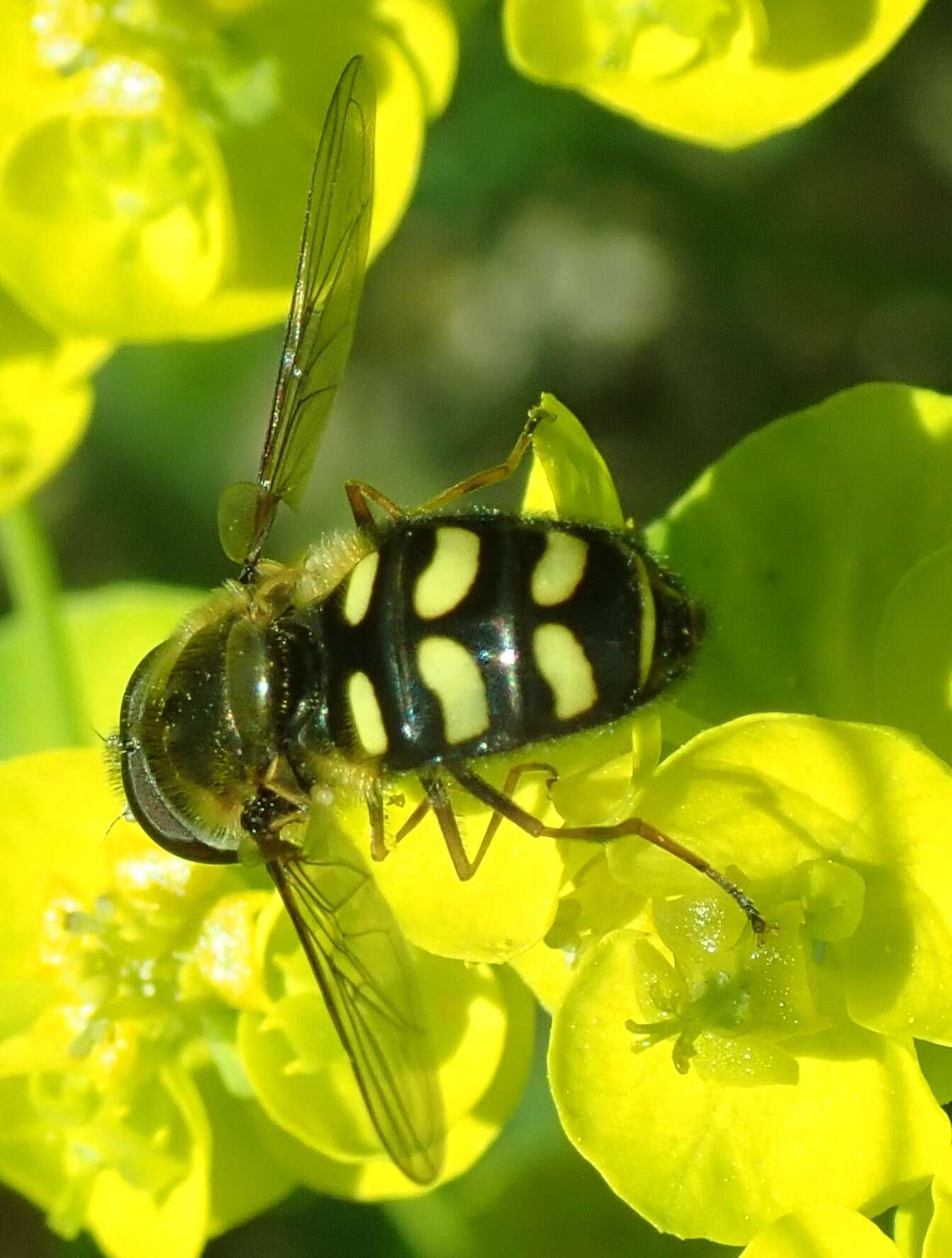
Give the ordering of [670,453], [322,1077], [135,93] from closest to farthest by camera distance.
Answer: [322,1077]
[135,93]
[670,453]

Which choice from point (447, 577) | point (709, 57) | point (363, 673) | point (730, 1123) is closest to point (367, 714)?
point (363, 673)

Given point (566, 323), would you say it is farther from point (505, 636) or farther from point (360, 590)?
point (505, 636)

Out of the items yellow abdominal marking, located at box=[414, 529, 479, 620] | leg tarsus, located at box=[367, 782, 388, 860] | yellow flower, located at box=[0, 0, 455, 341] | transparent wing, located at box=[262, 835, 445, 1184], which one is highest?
yellow flower, located at box=[0, 0, 455, 341]

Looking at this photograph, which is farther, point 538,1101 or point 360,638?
point 538,1101

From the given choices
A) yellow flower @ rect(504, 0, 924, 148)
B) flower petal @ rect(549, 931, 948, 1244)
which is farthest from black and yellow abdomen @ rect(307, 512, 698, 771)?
yellow flower @ rect(504, 0, 924, 148)

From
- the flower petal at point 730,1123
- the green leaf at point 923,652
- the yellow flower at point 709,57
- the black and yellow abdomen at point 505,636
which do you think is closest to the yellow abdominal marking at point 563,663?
the black and yellow abdomen at point 505,636

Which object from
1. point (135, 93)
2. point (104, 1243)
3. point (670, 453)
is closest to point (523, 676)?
point (104, 1243)

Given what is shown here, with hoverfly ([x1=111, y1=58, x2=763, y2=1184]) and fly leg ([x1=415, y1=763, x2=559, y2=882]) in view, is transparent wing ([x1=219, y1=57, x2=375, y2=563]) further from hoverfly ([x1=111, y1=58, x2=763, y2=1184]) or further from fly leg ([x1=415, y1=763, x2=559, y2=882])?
fly leg ([x1=415, y1=763, x2=559, y2=882])

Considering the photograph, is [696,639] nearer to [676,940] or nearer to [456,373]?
[676,940]
